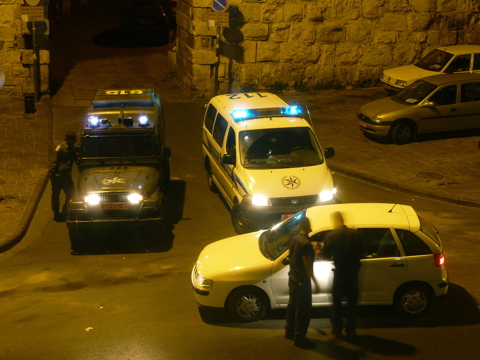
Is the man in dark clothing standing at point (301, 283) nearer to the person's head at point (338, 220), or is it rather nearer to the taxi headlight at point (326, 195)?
the person's head at point (338, 220)

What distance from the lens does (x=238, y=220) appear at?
13.8m

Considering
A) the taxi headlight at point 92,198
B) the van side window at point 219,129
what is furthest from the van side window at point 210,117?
the taxi headlight at point 92,198

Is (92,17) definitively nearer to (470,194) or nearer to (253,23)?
(253,23)

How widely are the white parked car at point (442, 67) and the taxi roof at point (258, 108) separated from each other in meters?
6.53

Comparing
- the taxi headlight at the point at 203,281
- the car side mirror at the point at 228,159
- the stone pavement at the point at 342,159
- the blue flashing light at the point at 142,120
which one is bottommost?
the stone pavement at the point at 342,159

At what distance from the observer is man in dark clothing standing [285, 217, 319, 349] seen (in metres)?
9.40

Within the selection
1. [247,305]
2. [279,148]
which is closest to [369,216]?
[247,305]

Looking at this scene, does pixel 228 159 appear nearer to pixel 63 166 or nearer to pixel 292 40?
pixel 63 166

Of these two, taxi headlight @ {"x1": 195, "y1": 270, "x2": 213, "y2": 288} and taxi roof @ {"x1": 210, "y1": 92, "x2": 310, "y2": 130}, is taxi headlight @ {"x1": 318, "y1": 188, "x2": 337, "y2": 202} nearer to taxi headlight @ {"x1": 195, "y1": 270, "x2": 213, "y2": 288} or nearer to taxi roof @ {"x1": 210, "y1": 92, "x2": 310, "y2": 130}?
taxi roof @ {"x1": 210, "y1": 92, "x2": 310, "y2": 130}

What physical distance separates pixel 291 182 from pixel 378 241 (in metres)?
3.50

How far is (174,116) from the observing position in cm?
2102

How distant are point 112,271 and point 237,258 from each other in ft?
9.38

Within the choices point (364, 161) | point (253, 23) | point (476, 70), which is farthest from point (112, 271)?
point (476, 70)

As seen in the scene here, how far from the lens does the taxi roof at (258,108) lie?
1455cm
